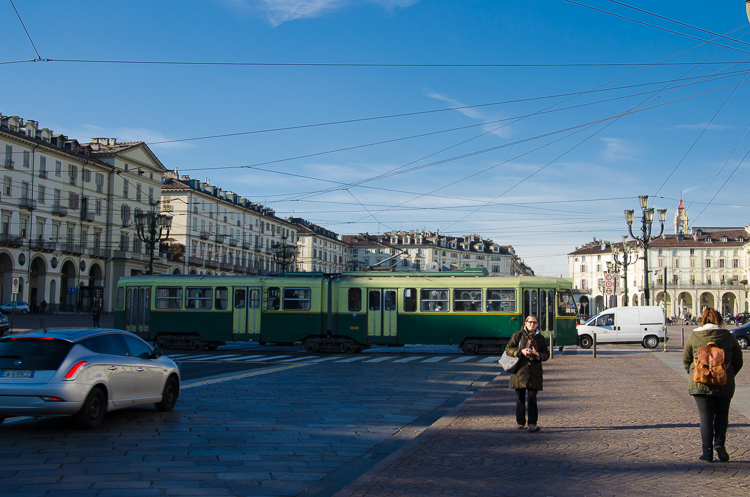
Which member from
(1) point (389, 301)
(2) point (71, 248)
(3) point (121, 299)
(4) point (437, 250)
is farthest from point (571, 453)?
(4) point (437, 250)

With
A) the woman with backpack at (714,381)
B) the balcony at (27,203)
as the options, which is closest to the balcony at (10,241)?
the balcony at (27,203)

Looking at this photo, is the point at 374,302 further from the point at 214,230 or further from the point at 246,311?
the point at 214,230

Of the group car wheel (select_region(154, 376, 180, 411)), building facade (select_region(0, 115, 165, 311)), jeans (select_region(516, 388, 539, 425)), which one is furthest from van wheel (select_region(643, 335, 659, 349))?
building facade (select_region(0, 115, 165, 311))

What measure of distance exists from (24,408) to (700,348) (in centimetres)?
790

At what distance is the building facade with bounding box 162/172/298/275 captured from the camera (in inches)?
3376

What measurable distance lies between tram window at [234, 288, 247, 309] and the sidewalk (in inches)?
656

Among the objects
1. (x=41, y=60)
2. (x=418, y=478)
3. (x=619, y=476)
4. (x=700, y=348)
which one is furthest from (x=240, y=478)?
(x=41, y=60)

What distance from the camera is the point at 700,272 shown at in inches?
4781

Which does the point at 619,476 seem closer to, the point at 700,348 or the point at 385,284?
the point at 700,348

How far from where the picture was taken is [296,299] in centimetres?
2870

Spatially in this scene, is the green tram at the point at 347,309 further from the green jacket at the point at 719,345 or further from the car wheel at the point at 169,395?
the green jacket at the point at 719,345

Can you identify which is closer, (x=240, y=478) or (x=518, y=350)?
(x=240, y=478)

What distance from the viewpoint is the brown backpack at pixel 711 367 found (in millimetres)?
7391

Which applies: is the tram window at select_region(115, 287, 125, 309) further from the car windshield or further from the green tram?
the car windshield
